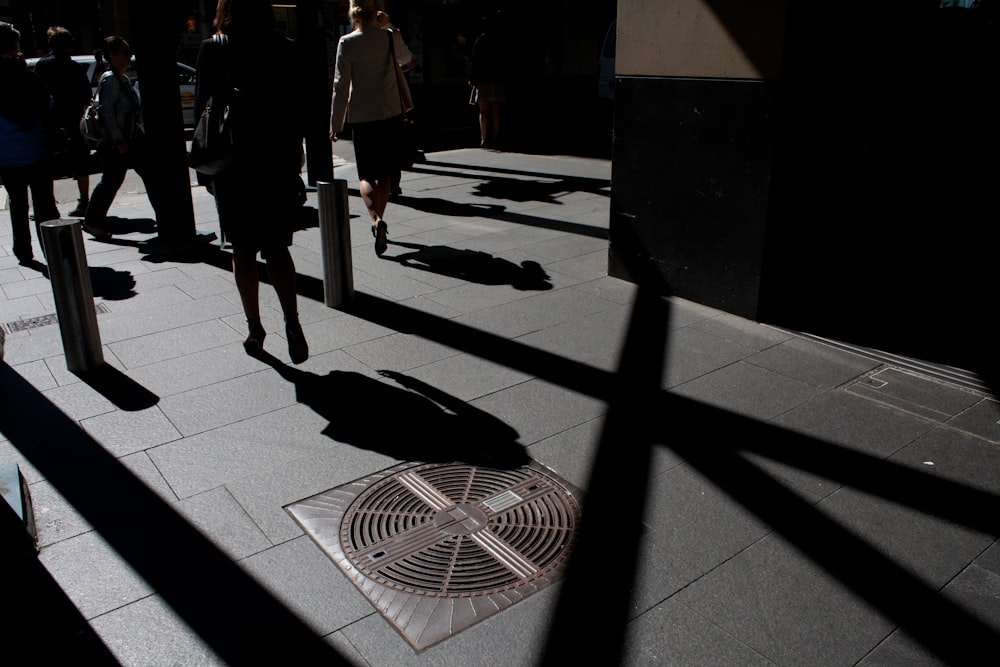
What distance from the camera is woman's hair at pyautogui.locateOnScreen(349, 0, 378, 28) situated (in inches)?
291

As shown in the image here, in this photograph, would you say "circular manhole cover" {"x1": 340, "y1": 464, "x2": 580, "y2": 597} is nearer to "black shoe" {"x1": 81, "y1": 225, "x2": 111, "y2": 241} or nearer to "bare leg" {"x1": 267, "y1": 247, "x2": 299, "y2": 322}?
"bare leg" {"x1": 267, "y1": 247, "x2": 299, "y2": 322}

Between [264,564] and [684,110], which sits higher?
[684,110]

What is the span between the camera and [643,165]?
592cm

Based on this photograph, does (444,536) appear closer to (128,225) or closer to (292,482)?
(292,482)

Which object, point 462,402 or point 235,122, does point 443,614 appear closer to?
point 462,402

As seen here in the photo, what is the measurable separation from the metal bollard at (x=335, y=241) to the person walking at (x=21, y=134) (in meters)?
2.95

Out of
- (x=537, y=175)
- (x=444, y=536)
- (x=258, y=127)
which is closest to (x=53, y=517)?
(x=444, y=536)

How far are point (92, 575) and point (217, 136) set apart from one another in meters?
2.31

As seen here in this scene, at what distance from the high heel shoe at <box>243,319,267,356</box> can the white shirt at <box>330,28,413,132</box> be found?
10.2ft

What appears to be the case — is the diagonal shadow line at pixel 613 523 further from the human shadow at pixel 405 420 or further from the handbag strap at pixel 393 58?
the handbag strap at pixel 393 58

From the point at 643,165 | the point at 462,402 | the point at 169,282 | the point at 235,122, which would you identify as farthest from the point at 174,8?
the point at 462,402

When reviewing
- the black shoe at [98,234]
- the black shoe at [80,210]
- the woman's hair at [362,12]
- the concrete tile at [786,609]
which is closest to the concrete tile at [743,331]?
the concrete tile at [786,609]

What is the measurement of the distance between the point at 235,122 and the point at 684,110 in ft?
9.39

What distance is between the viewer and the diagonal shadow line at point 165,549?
105 inches
